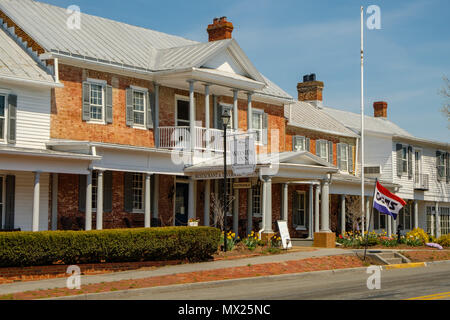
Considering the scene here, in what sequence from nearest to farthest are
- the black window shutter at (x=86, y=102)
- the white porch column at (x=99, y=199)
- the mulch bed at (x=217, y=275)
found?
the mulch bed at (x=217, y=275), the white porch column at (x=99, y=199), the black window shutter at (x=86, y=102)

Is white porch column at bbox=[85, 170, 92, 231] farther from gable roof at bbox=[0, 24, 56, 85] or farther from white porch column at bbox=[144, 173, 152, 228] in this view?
gable roof at bbox=[0, 24, 56, 85]

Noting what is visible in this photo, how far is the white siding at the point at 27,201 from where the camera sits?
71.6 feet

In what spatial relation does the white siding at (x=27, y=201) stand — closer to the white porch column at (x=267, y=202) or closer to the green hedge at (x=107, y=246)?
the green hedge at (x=107, y=246)

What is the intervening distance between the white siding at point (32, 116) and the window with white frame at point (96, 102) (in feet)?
6.36

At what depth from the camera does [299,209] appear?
35219 millimetres

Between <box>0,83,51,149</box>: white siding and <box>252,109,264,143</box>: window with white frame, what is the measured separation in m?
10.9

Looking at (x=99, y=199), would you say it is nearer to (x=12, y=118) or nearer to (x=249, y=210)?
(x=12, y=118)

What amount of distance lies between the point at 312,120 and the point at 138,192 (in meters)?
14.5

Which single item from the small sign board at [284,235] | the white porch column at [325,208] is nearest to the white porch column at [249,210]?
the white porch column at [325,208]

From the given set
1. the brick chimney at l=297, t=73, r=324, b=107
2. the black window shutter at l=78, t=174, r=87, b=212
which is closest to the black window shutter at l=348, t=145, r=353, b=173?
the brick chimney at l=297, t=73, r=324, b=107

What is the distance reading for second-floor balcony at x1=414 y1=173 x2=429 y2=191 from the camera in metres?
41.4

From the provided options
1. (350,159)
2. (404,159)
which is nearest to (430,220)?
(404,159)
